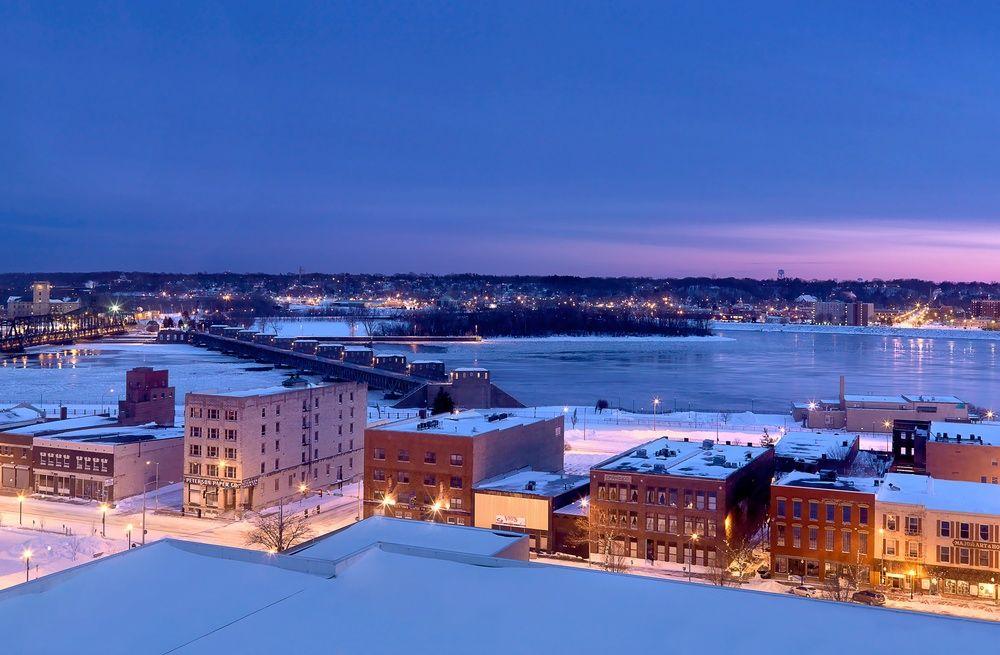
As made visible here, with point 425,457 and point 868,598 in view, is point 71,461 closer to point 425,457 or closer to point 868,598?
point 425,457

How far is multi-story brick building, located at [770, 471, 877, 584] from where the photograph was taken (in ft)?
55.8

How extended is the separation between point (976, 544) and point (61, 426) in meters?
22.5

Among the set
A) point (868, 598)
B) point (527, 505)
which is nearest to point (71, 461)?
point (527, 505)

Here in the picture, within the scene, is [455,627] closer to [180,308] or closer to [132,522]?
[132,522]

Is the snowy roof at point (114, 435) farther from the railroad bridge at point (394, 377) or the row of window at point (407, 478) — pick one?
the railroad bridge at point (394, 377)

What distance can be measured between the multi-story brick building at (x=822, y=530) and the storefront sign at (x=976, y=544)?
4.57 feet

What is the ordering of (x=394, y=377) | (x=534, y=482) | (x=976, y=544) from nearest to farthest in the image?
(x=976, y=544) < (x=534, y=482) < (x=394, y=377)

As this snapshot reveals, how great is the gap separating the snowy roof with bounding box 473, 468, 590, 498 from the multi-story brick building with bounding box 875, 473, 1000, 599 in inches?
253

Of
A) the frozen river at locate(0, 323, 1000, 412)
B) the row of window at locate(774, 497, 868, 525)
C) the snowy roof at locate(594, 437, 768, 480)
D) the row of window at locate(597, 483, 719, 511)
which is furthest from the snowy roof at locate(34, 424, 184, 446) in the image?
the frozen river at locate(0, 323, 1000, 412)

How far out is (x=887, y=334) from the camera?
121 meters

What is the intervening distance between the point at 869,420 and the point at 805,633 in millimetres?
27909

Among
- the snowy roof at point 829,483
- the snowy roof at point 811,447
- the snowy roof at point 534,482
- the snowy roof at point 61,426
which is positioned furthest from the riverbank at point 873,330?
the snowy roof at point 534,482

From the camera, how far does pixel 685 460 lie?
20.5 metres

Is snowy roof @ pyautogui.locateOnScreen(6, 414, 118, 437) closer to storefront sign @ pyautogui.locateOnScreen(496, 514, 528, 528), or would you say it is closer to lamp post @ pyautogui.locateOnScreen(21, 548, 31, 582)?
lamp post @ pyautogui.locateOnScreen(21, 548, 31, 582)
